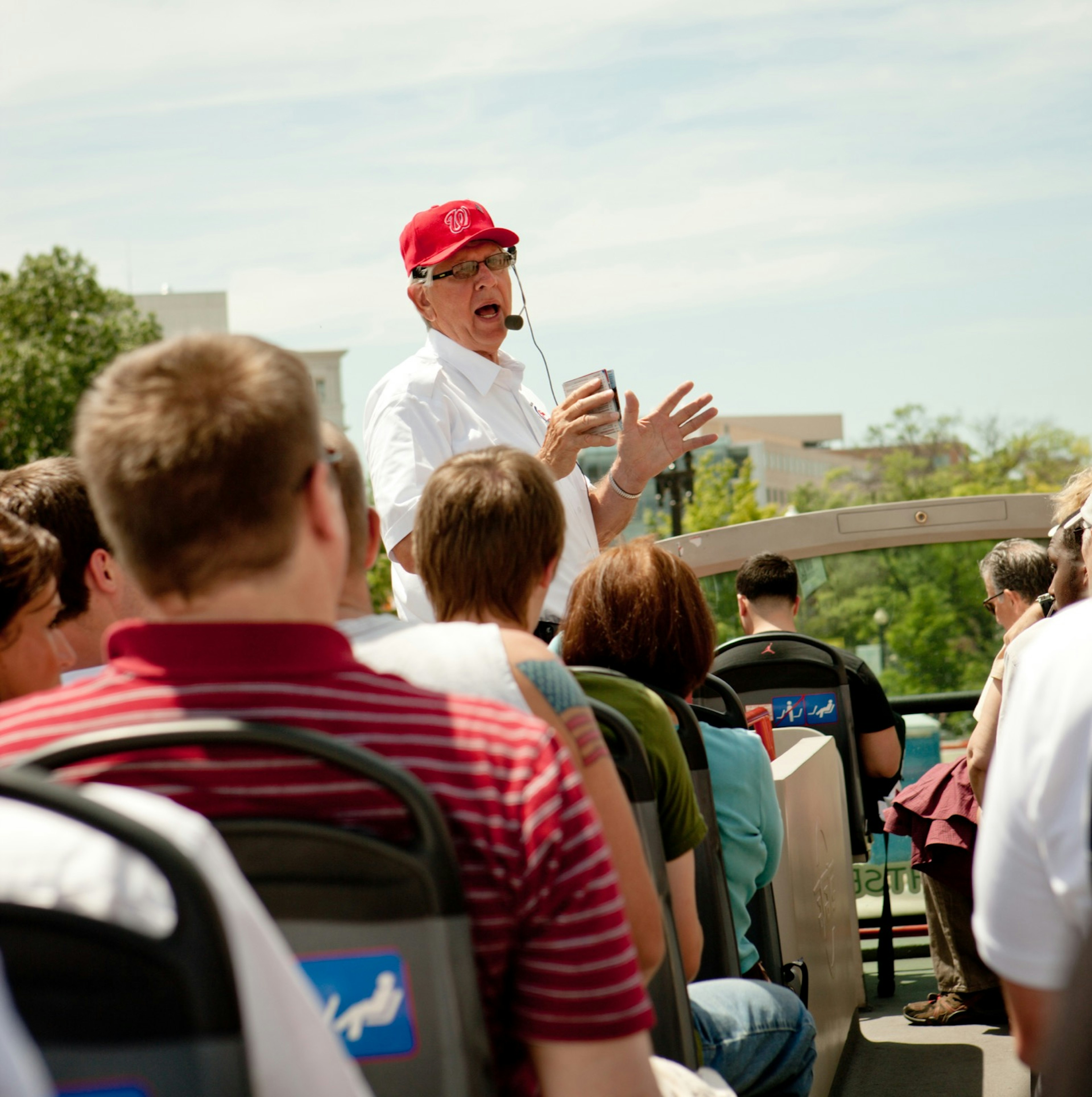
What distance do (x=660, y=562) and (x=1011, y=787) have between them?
4.49 ft

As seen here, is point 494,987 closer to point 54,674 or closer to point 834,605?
point 54,674

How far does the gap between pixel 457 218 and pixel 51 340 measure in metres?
35.4

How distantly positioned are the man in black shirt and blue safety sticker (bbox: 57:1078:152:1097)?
16.8 ft

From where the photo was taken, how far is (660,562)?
317 cm

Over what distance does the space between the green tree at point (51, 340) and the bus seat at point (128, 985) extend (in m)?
34.3

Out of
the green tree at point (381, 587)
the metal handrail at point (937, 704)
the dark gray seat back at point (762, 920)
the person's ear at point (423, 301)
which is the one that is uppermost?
the person's ear at point (423, 301)

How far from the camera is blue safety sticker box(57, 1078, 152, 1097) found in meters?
1.13

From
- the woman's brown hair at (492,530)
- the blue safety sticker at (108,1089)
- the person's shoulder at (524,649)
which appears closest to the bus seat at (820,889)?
the woman's brown hair at (492,530)

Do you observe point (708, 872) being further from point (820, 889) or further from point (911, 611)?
point (911, 611)

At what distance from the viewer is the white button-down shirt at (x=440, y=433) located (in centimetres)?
409

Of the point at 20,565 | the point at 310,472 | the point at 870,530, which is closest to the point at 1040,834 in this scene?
the point at 310,472

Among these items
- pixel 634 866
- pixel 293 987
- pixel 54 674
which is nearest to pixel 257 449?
pixel 293 987

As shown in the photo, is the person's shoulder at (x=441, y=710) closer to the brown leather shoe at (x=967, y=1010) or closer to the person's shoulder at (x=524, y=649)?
the person's shoulder at (x=524, y=649)

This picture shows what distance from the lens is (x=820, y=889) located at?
486 centimetres
